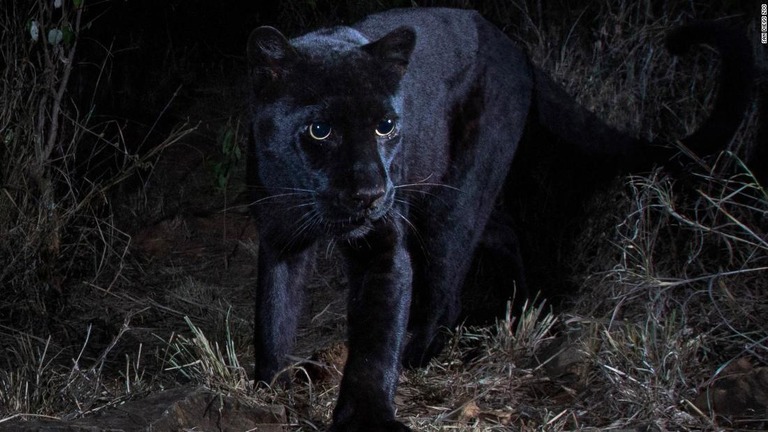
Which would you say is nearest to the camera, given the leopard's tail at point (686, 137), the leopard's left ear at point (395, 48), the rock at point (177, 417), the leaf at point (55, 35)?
the rock at point (177, 417)

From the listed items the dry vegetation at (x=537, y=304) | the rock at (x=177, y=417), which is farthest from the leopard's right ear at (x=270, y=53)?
the rock at (x=177, y=417)

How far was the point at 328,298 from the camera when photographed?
5.33 meters

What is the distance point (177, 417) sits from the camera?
293 cm

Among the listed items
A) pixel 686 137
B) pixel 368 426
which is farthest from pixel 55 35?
pixel 686 137

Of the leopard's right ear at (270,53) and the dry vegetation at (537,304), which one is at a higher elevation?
the leopard's right ear at (270,53)

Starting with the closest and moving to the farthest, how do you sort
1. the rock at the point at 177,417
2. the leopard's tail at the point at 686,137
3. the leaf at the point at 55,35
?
the rock at the point at 177,417 → the leopard's tail at the point at 686,137 → the leaf at the point at 55,35

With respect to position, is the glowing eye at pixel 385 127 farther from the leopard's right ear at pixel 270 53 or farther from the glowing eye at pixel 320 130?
the leopard's right ear at pixel 270 53

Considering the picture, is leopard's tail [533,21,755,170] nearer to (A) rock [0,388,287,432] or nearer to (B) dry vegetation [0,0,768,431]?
(B) dry vegetation [0,0,768,431]

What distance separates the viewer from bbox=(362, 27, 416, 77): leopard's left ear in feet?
12.2

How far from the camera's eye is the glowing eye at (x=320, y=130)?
3441mm

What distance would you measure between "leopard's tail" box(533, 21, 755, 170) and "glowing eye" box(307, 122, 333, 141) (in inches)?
64.3

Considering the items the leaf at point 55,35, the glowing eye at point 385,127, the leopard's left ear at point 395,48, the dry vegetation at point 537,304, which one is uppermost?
the leopard's left ear at point 395,48

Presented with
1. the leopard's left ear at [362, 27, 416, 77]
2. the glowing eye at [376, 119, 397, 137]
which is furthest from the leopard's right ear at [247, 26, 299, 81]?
the glowing eye at [376, 119, 397, 137]

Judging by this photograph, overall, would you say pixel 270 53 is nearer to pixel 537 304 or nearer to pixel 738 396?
pixel 738 396
